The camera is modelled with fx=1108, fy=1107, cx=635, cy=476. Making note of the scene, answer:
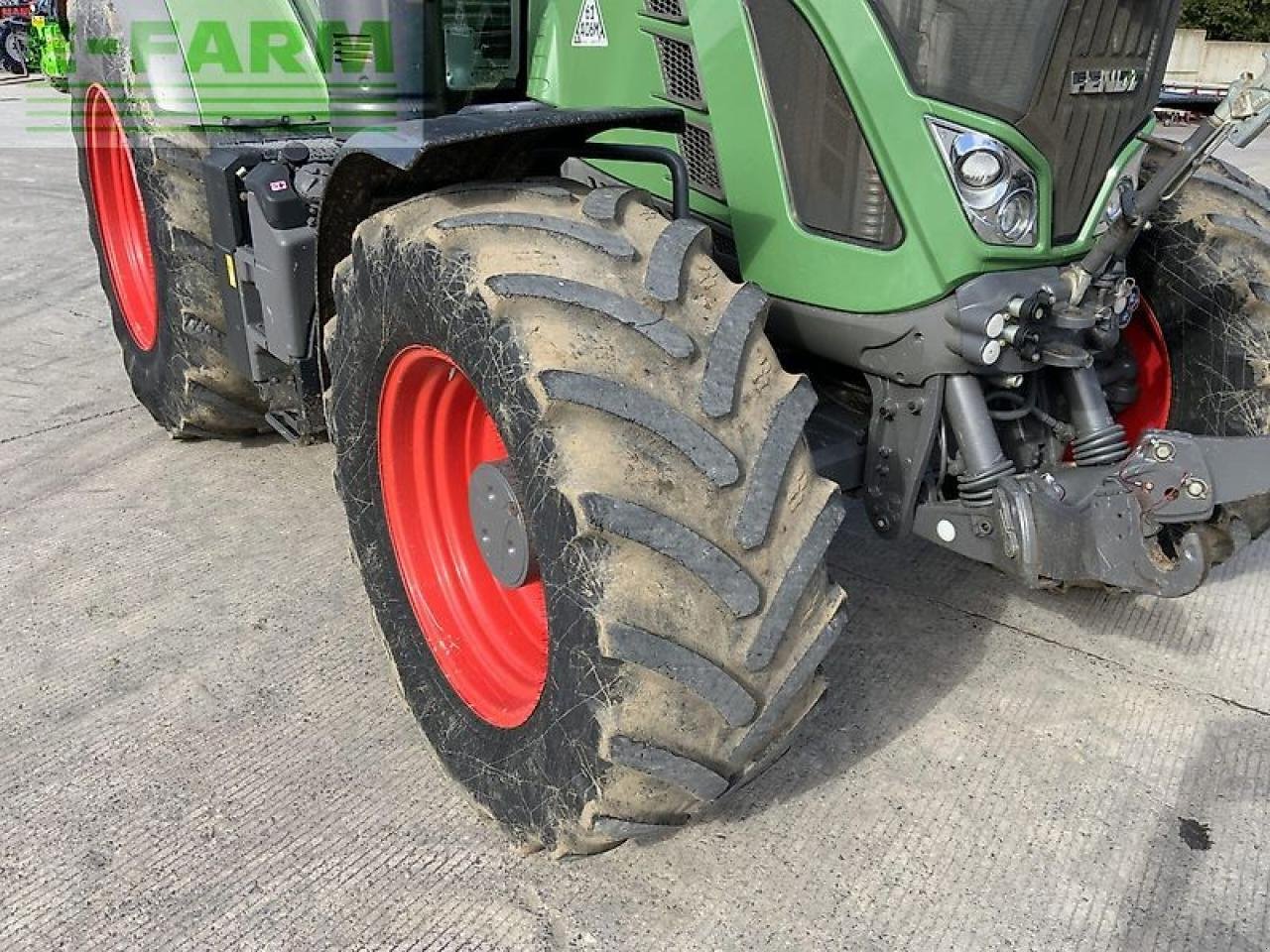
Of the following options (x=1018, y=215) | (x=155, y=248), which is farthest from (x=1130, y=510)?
(x=155, y=248)

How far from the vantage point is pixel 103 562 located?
3.31 m

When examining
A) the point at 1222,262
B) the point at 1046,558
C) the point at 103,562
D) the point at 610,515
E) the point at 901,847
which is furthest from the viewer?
the point at 103,562

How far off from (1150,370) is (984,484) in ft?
3.46

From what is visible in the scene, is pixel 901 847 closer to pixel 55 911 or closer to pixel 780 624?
pixel 780 624

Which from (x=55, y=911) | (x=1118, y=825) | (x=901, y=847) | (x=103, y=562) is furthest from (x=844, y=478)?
(x=103, y=562)

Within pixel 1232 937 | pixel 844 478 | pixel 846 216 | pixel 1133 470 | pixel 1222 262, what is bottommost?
pixel 1232 937

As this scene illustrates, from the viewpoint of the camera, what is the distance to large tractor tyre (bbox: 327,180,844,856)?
68.4 inches

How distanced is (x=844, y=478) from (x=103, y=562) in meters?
2.27

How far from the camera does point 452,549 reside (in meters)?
2.62

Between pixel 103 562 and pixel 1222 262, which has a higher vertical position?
pixel 1222 262

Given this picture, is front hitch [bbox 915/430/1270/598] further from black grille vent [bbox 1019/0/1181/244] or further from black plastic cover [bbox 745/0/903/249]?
black plastic cover [bbox 745/0/903/249]

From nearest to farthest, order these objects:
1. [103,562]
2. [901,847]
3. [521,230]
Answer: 1. [521,230]
2. [901,847]
3. [103,562]

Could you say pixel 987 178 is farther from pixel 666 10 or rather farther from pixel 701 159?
pixel 666 10

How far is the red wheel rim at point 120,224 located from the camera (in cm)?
415
